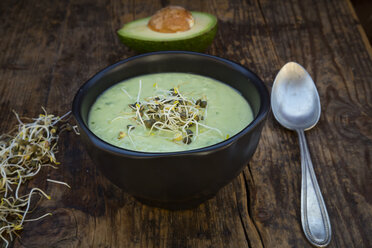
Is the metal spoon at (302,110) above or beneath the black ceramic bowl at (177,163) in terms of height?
beneath

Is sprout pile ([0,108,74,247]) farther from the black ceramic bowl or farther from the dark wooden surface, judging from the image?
the black ceramic bowl

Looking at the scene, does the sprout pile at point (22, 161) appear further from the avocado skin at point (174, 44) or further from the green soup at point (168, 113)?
the avocado skin at point (174, 44)

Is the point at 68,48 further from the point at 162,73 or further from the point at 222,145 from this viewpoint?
the point at 222,145

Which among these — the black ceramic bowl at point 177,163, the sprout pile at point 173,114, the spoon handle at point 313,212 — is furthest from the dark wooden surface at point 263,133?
the sprout pile at point 173,114

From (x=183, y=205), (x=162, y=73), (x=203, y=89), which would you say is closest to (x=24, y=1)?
(x=162, y=73)

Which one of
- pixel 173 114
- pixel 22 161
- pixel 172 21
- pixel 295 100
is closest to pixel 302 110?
pixel 295 100
